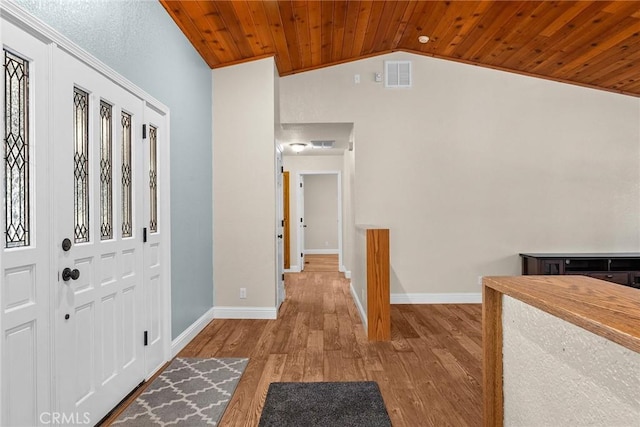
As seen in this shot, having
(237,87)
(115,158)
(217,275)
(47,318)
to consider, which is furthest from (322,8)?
(47,318)

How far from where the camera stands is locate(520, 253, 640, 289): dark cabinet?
4312 mm

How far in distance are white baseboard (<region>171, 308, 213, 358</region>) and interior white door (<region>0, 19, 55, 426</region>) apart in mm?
1402

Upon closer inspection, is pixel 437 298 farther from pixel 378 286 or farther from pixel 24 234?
pixel 24 234

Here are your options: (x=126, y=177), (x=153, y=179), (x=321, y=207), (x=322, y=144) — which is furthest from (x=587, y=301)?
(x=321, y=207)

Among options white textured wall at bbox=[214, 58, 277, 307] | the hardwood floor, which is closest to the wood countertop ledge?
the hardwood floor

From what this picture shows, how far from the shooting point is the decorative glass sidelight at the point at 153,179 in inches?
110

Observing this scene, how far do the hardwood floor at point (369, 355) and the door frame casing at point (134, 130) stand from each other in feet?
1.60

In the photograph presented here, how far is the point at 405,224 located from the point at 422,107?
151 centimetres

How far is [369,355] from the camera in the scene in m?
3.05

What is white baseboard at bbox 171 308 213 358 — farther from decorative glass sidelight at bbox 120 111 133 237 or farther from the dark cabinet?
the dark cabinet

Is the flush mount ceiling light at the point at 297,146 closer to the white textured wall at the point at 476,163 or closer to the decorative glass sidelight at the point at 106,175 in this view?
the white textured wall at the point at 476,163

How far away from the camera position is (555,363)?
40.2 inches

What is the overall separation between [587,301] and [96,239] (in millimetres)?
2255

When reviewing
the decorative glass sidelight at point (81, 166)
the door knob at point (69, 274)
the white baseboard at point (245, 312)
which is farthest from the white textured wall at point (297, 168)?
the door knob at point (69, 274)
